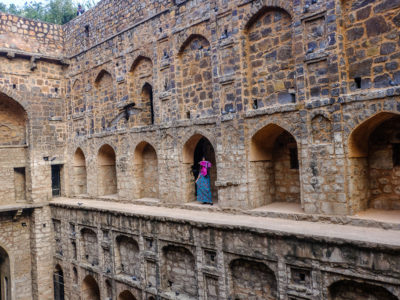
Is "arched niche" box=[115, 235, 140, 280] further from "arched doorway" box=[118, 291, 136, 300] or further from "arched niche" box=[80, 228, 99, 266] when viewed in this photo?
"arched niche" box=[80, 228, 99, 266]

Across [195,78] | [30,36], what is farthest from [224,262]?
[30,36]

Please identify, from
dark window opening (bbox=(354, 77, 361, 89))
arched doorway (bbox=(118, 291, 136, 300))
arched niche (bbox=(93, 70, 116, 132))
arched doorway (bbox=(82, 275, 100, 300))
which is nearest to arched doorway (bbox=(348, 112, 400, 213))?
dark window opening (bbox=(354, 77, 361, 89))

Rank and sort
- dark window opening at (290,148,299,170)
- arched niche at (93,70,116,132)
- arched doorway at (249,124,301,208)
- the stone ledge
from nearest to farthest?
the stone ledge < arched doorway at (249,124,301,208) < dark window opening at (290,148,299,170) < arched niche at (93,70,116,132)

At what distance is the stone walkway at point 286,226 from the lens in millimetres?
5305

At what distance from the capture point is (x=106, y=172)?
41.2ft

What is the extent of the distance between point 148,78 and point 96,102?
2.92 meters

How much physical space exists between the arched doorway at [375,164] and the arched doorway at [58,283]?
10.6m

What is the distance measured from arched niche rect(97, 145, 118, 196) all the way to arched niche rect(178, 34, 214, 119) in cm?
428

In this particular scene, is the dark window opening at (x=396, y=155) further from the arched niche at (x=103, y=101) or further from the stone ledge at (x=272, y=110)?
the arched niche at (x=103, y=101)

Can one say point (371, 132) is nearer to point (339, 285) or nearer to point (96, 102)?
point (339, 285)

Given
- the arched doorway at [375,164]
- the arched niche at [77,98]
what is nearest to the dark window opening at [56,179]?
the arched niche at [77,98]

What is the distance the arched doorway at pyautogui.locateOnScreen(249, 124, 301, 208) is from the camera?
7.94m

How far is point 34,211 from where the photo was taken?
41.2 feet

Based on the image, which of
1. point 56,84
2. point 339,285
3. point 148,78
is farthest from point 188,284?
point 56,84
